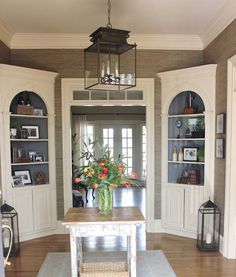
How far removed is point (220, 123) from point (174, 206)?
5.23 feet

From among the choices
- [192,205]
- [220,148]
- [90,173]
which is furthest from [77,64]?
[192,205]

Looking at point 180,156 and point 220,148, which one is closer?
point 220,148

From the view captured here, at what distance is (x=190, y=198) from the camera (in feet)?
13.8

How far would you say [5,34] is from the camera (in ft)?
13.2

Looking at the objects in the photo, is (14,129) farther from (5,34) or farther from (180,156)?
(180,156)

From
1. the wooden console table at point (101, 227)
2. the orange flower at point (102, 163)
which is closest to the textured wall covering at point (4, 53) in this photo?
the orange flower at point (102, 163)

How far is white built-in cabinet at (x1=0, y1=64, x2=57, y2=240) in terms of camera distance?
3.90 metres

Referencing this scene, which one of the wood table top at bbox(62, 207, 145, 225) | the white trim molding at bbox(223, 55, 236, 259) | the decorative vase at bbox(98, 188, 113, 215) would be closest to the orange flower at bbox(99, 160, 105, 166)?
the decorative vase at bbox(98, 188, 113, 215)

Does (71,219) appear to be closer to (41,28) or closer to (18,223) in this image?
(18,223)

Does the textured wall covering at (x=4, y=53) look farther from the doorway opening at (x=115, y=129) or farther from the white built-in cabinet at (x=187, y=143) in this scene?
the doorway opening at (x=115, y=129)

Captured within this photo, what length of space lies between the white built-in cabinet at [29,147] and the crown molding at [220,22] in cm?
254

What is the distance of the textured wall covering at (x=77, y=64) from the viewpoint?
4395 mm

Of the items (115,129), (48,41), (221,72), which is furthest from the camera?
(115,129)

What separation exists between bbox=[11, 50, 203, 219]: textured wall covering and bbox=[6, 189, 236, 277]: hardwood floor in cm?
50
